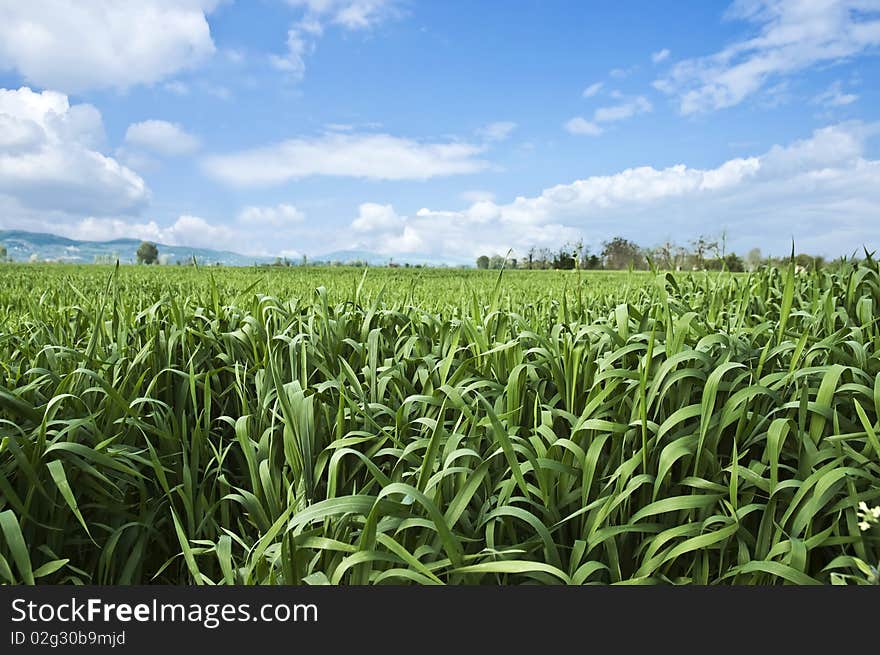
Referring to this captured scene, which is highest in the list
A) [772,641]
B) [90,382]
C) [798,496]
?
[90,382]

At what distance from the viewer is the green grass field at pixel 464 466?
128 centimetres

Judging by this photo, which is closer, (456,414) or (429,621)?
(429,621)

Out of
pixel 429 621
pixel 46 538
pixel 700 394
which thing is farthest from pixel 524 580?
pixel 46 538

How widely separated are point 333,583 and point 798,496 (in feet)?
3.49

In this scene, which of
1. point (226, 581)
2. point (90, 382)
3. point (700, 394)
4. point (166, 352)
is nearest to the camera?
point (226, 581)

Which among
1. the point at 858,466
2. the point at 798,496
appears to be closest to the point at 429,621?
the point at 798,496

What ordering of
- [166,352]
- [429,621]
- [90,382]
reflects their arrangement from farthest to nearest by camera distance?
[166,352] → [90,382] → [429,621]

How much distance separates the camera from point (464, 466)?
143 cm

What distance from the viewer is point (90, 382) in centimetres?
186

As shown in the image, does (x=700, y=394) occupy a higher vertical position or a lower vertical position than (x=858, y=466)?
higher

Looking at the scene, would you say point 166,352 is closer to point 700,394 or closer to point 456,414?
point 456,414

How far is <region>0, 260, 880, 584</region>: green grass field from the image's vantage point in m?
1.28

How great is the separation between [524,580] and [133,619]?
82cm

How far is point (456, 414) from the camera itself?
174 centimetres
